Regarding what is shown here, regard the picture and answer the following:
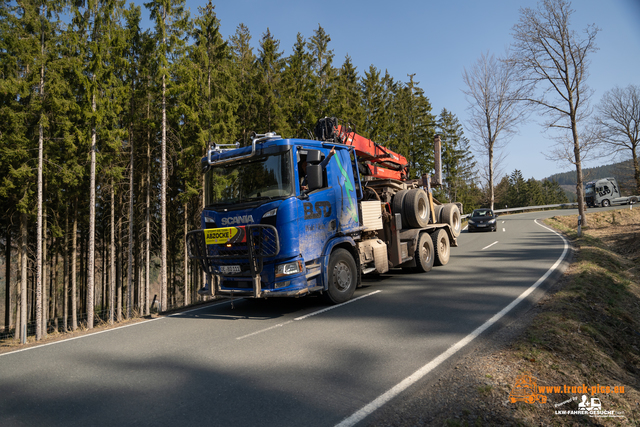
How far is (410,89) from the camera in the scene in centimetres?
4588

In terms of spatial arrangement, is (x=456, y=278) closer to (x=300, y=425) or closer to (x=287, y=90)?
(x=300, y=425)

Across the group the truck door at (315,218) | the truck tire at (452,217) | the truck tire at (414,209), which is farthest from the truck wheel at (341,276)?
the truck tire at (452,217)

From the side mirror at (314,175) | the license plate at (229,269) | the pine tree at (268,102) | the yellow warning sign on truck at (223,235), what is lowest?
the license plate at (229,269)

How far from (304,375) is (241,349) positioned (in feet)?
4.42

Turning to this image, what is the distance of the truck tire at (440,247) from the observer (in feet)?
37.5

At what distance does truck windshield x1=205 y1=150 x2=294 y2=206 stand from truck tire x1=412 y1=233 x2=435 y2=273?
5397 millimetres

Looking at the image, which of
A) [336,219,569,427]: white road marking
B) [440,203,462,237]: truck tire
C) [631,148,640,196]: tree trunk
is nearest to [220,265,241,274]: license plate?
[336,219,569,427]: white road marking

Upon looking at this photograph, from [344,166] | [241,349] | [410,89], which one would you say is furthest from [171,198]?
[410,89]

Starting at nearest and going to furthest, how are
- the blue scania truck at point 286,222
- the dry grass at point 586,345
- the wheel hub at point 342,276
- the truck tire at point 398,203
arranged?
the dry grass at point 586,345, the blue scania truck at point 286,222, the wheel hub at point 342,276, the truck tire at point 398,203

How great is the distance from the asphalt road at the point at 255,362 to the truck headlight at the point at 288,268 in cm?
84

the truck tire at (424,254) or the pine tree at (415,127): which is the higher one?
the pine tree at (415,127)

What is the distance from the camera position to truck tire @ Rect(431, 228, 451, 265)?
37.5 feet

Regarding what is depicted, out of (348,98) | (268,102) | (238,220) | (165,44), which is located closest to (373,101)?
(348,98)

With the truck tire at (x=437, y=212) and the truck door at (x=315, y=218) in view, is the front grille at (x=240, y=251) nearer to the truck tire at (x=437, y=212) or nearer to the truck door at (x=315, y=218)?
the truck door at (x=315, y=218)
